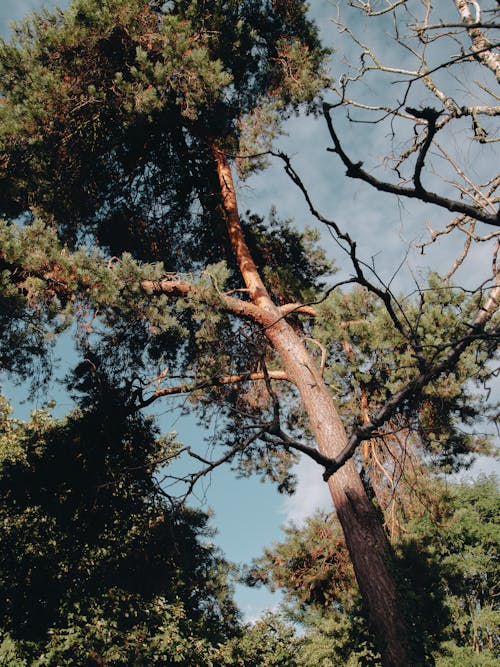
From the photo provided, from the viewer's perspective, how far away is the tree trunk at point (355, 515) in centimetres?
367

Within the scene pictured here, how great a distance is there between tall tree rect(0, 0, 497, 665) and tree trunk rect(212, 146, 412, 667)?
2cm

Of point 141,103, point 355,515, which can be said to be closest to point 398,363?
point 355,515

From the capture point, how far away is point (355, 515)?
4.27m

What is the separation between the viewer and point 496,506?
16359 mm

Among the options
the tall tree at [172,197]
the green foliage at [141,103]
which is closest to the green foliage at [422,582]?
the tall tree at [172,197]

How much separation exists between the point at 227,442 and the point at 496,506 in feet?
44.9

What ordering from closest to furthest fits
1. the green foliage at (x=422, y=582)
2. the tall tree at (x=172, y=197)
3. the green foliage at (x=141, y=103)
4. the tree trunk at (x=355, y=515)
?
the tree trunk at (x=355, y=515), the tall tree at (x=172, y=197), the green foliage at (x=141, y=103), the green foliage at (x=422, y=582)

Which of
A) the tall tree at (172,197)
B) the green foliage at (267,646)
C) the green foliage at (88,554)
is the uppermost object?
the tall tree at (172,197)

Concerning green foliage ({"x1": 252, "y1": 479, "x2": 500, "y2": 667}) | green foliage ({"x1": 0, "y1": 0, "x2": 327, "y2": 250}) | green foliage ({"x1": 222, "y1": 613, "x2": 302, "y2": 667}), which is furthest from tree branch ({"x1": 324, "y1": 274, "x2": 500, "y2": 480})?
green foliage ({"x1": 222, "y1": 613, "x2": 302, "y2": 667})

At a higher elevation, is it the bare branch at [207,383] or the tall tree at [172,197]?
the tall tree at [172,197]

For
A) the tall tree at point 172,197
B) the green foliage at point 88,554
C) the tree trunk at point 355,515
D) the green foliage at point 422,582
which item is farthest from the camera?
the green foliage at point 422,582

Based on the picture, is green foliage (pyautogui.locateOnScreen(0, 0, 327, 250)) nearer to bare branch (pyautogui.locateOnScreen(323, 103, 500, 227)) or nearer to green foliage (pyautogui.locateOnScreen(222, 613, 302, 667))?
bare branch (pyautogui.locateOnScreen(323, 103, 500, 227))

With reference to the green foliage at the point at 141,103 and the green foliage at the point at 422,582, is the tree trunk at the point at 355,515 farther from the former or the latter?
the green foliage at the point at 141,103

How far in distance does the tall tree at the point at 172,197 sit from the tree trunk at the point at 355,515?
2cm
